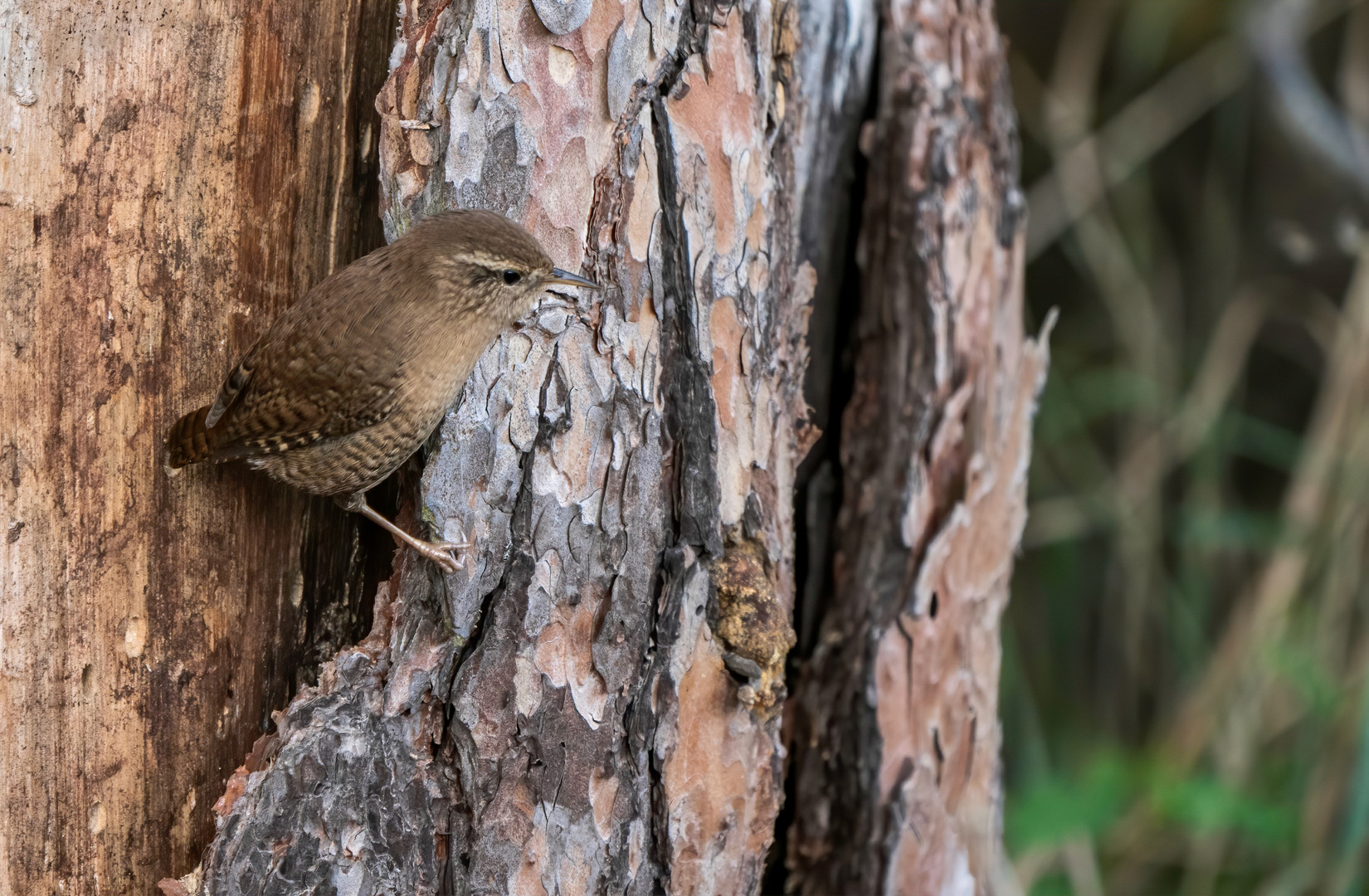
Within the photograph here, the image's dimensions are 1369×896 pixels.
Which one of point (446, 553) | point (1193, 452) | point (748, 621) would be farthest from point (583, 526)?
point (1193, 452)

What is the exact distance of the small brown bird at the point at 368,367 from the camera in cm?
157

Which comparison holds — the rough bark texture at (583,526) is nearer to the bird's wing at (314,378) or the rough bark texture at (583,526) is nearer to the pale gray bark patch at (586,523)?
the pale gray bark patch at (586,523)

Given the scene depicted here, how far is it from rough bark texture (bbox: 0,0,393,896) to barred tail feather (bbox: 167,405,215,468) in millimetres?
36

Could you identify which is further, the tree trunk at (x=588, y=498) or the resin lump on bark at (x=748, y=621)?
the resin lump on bark at (x=748, y=621)

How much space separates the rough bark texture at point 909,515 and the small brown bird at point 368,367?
2.66 feet

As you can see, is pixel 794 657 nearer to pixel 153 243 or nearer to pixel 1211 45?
pixel 153 243

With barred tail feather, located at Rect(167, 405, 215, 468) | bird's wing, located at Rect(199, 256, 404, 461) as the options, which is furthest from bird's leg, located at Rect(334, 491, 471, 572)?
barred tail feather, located at Rect(167, 405, 215, 468)

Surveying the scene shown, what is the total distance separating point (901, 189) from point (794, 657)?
944 mm

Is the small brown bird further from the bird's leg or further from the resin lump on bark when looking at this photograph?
the resin lump on bark

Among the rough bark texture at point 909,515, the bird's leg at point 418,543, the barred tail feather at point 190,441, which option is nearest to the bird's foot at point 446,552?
the bird's leg at point 418,543

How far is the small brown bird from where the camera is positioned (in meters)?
1.57

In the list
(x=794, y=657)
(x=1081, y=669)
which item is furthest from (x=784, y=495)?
(x=1081, y=669)

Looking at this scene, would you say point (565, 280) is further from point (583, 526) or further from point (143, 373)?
point (143, 373)

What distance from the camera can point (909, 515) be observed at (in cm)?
209
